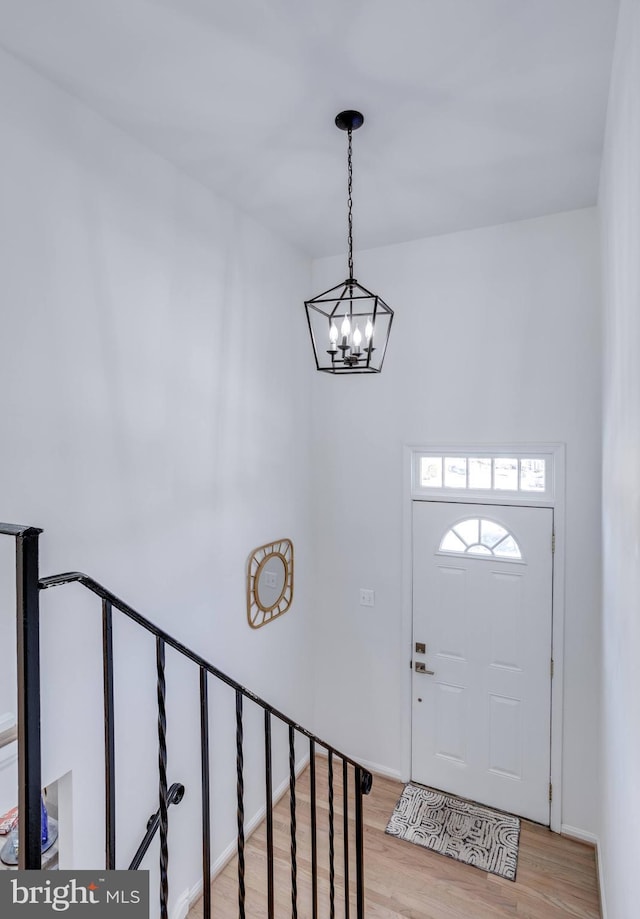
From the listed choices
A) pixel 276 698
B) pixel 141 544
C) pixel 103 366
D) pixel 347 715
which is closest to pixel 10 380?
pixel 103 366

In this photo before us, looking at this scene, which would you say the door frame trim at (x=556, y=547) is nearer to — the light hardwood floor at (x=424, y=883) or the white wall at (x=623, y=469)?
the light hardwood floor at (x=424, y=883)

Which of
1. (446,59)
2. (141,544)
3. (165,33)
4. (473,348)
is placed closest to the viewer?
(165,33)

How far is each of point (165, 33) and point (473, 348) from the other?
7.36 ft

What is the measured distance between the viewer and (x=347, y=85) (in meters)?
1.88

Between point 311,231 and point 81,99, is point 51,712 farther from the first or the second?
point 311,231

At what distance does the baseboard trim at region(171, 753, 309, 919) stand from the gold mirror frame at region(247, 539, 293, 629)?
1.14 meters

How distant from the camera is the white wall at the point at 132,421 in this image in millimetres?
1847

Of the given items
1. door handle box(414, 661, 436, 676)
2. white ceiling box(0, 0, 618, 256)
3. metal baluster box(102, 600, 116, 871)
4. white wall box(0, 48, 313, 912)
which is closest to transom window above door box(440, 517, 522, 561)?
door handle box(414, 661, 436, 676)

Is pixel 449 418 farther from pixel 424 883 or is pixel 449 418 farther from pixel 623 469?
pixel 424 883

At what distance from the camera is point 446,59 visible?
5.76 ft

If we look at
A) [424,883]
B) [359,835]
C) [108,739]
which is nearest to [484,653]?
[424,883]

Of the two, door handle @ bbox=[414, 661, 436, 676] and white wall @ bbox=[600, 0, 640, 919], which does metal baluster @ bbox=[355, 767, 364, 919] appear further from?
door handle @ bbox=[414, 661, 436, 676]

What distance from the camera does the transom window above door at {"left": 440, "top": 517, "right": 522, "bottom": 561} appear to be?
3207 mm

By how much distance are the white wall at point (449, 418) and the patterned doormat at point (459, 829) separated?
292mm
